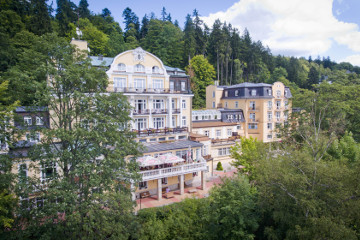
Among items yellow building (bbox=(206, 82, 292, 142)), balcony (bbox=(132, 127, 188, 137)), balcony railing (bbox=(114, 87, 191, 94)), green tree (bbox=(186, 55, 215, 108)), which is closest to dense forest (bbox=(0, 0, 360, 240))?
balcony (bbox=(132, 127, 188, 137))

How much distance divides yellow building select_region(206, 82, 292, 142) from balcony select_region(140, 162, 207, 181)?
60.7 feet

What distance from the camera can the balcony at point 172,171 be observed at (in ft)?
71.0

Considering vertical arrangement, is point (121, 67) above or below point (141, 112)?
above

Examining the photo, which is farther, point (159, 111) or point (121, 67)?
point (159, 111)

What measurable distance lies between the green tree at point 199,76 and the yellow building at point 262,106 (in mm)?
8321

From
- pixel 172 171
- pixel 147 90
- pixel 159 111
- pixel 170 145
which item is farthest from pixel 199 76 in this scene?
pixel 172 171

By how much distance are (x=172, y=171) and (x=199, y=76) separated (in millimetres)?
29952

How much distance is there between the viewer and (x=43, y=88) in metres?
11.7

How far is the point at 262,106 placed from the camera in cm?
3828

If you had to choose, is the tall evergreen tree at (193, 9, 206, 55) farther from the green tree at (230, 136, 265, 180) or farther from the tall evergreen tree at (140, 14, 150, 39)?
the green tree at (230, 136, 265, 180)

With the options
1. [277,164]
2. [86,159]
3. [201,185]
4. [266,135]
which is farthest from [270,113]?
[86,159]

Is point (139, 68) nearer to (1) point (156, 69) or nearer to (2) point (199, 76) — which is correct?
(1) point (156, 69)

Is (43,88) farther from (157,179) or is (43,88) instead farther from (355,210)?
(355,210)

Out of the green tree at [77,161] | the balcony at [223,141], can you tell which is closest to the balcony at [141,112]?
the balcony at [223,141]
